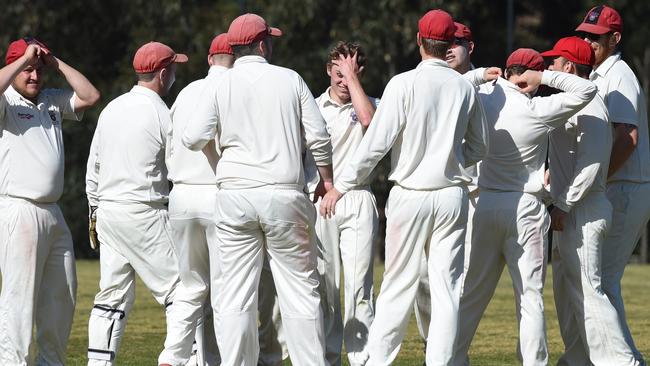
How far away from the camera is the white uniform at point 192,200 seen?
9.17 meters

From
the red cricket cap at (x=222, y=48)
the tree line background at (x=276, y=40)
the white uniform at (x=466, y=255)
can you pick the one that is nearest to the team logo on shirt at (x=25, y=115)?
the red cricket cap at (x=222, y=48)

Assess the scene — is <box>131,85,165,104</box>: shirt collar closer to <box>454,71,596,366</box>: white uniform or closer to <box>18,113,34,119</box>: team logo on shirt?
<box>18,113,34,119</box>: team logo on shirt

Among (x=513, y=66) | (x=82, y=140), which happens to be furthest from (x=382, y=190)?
(x=513, y=66)

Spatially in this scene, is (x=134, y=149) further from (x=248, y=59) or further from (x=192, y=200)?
(x=248, y=59)

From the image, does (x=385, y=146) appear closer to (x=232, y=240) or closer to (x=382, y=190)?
(x=232, y=240)

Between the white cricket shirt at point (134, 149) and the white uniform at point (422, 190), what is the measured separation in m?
1.65

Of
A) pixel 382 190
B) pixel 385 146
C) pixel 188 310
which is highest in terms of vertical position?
pixel 385 146

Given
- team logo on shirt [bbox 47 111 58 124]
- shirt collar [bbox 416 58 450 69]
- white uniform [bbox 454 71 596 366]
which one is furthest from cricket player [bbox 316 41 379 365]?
team logo on shirt [bbox 47 111 58 124]

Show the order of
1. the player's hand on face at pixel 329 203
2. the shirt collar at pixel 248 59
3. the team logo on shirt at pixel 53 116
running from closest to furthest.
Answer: the shirt collar at pixel 248 59, the player's hand on face at pixel 329 203, the team logo on shirt at pixel 53 116

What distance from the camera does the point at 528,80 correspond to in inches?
368

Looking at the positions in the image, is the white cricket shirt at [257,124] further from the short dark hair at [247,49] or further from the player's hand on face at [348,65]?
the player's hand on face at [348,65]

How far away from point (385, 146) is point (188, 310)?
197 cm

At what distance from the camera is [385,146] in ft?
28.6

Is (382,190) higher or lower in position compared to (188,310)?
lower
